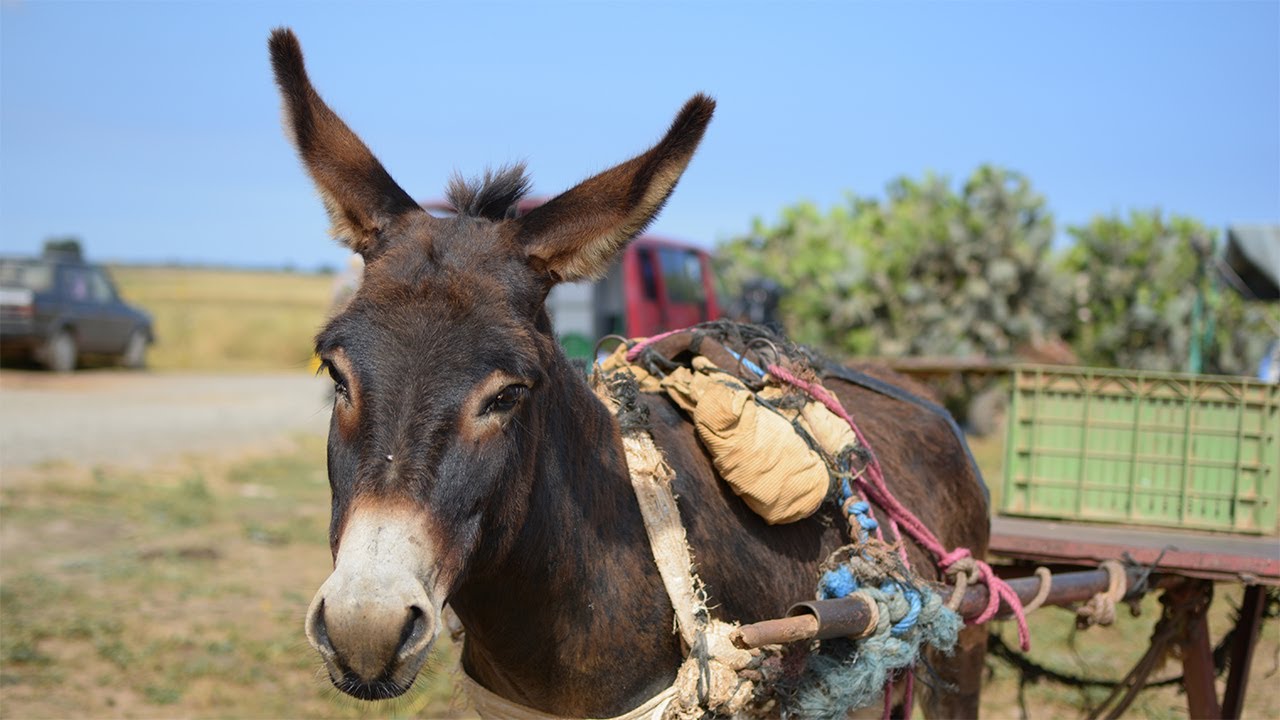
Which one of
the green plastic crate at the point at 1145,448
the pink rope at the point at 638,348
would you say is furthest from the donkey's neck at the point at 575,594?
the green plastic crate at the point at 1145,448

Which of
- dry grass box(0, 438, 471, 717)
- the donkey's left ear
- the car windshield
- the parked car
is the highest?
the donkey's left ear

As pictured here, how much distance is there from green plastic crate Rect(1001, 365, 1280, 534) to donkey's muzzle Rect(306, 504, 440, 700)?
3.39 metres

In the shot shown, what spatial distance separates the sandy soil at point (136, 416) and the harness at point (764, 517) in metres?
9.15

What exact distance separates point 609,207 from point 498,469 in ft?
2.13

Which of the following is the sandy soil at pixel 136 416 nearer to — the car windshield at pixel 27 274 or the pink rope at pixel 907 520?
the car windshield at pixel 27 274

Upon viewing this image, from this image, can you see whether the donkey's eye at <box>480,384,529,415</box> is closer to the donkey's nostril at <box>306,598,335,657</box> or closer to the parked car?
the donkey's nostril at <box>306,598,335,657</box>

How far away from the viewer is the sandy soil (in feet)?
42.1

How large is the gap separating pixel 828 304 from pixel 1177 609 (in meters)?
15.6

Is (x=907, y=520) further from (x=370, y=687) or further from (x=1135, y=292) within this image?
(x=1135, y=292)

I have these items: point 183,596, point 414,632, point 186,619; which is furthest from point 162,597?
point 414,632

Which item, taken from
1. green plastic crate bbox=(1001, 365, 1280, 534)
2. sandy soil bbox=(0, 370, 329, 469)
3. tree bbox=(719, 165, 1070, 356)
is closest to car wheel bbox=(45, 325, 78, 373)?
sandy soil bbox=(0, 370, 329, 469)

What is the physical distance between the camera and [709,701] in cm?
265

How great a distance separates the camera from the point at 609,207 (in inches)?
98.1

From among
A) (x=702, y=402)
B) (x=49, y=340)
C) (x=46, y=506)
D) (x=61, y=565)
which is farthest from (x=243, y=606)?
(x=49, y=340)
